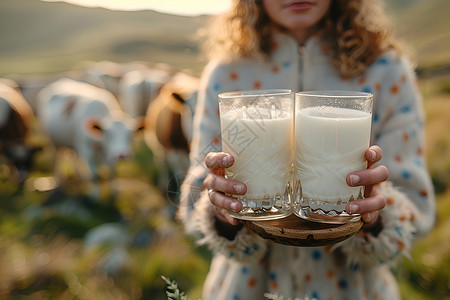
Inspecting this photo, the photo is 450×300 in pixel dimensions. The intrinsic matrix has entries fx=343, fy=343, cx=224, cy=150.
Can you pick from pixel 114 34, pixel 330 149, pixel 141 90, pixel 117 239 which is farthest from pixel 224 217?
pixel 114 34

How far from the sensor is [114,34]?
2209 centimetres

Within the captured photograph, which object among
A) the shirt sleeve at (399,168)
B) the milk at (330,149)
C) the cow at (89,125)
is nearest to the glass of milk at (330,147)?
the milk at (330,149)

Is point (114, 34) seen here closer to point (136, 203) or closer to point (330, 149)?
point (136, 203)

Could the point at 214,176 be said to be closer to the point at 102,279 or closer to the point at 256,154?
the point at 256,154

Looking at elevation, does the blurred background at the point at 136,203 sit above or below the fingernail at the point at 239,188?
below

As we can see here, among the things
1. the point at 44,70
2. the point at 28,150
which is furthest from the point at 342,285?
the point at 44,70

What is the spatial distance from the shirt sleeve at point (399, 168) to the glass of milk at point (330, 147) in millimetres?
315

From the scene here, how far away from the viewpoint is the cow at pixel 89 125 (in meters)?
5.33

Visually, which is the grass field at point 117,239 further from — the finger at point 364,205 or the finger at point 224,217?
the finger at point 224,217

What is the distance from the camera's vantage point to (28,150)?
251 inches

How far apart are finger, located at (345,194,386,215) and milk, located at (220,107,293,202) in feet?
0.63

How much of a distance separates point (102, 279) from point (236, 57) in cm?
219

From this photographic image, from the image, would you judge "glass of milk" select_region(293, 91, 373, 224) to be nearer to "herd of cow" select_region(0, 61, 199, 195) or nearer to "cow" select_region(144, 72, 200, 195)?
"cow" select_region(144, 72, 200, 195)

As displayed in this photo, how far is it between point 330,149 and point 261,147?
183 millimetres
